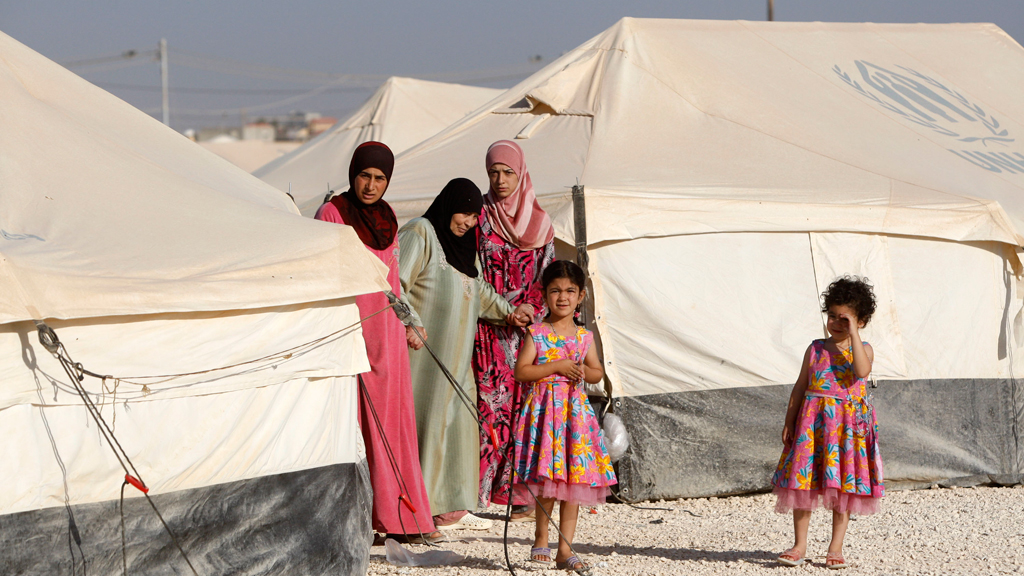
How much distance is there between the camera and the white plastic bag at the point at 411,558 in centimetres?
389

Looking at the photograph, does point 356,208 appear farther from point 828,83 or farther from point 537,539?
point 828,83

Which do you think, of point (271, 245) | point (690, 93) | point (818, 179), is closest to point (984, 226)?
point (818, 179)

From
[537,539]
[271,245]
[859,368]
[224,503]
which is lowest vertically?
[537,539]

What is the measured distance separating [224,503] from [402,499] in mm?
1030

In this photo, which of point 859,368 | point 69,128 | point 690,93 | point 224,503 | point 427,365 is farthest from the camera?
point 690,93

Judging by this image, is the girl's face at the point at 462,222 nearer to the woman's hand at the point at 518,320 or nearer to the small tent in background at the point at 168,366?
the woman's hand at the point at 518,320

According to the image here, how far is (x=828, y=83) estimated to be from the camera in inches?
271

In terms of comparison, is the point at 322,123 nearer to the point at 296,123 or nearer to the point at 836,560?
the point at 296,123

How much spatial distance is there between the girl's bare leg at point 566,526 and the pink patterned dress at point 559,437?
44 millimetres

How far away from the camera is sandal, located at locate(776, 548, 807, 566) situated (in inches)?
152

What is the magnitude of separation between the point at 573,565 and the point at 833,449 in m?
0.99

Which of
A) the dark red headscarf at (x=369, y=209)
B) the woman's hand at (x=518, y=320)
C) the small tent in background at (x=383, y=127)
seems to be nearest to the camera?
the dark red headscarf at (x=369, y=209)

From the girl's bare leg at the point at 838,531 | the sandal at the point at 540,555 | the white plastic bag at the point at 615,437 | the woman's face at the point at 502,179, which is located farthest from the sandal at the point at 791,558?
the woman's face at the point at 502,179

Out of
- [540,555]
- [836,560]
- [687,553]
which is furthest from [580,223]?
[836,560]
